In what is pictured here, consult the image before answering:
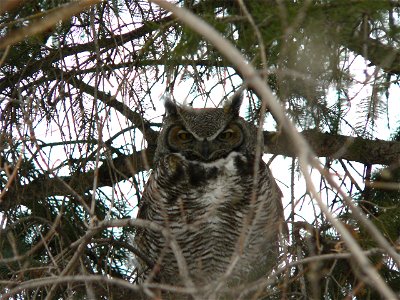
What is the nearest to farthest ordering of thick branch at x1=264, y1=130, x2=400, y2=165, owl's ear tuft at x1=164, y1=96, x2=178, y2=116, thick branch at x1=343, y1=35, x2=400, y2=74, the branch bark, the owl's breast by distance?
thick branch at x1=343, y1=35, x2=400, y2=74, the branch bark, the owl's breast, thick branch at x1=264, y1=130, x2=400, y2=165, owl's ear tuft at x1=164, y1=96, x2=178, y2=116

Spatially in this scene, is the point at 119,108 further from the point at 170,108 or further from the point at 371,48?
the point at 371,48

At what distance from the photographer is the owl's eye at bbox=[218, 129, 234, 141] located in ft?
11.5

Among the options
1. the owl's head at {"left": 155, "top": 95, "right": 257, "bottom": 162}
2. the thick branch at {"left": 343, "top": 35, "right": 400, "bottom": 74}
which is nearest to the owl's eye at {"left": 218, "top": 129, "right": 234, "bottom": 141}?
the owl's head at {"left": 155, "top": 95, "right": 257, "bottom": 162}

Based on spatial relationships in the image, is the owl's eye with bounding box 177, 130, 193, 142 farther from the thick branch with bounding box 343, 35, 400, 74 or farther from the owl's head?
the thick branch with bounding box 343, 35, 400, 74

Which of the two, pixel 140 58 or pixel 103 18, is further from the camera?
pixel 103 18

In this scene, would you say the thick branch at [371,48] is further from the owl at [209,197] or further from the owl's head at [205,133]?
the owl's head at [205,133]

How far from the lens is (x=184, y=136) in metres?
3.51

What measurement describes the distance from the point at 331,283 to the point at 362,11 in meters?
1.23

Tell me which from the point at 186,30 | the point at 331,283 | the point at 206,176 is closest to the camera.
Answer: the point at 186,30

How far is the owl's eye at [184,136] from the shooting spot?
351cm

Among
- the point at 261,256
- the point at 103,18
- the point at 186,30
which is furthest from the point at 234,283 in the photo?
the point at 186,30

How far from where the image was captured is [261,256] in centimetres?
339

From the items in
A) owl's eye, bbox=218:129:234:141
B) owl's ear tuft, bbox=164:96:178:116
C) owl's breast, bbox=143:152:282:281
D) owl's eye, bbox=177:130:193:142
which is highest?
owl's ear tuft, bbox=164:96:178:116

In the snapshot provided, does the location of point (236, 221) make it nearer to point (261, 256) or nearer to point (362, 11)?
point (261, 256)
